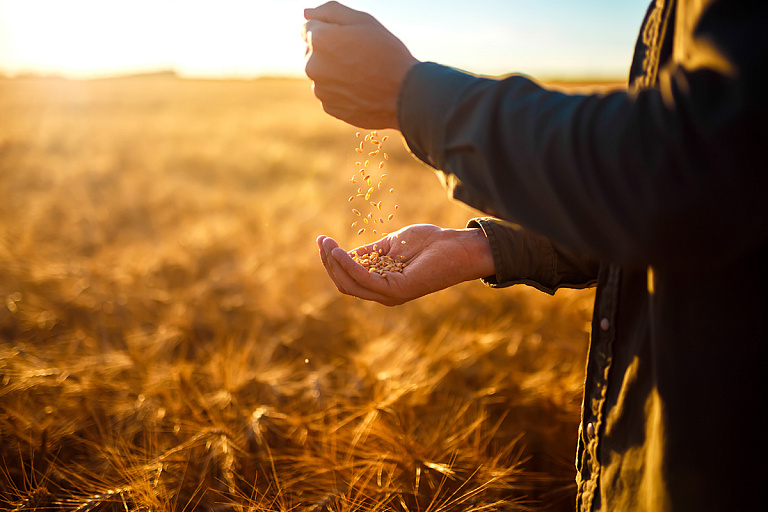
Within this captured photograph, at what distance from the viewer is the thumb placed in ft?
2.84

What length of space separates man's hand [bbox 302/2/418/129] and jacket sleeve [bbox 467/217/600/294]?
468mm

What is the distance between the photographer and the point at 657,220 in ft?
2.01

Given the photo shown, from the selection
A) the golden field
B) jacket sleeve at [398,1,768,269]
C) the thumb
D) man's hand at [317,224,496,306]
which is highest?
the thumb

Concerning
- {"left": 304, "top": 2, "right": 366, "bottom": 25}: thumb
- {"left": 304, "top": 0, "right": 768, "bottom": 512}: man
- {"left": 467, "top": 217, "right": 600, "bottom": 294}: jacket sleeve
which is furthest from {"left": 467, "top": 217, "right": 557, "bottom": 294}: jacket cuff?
{"left": 304, "top": 2, "right": 366, "bottom": 25}: thumb

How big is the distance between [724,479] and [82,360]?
2.31 metres

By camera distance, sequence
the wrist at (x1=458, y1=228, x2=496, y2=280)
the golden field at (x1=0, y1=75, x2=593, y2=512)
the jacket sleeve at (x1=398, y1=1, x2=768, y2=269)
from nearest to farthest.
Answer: the jacket sleeve at (x1=398, y1=1, x2=768, y2=269), the wrist at (x1=458, y1=228, x2=496, y2=280), the golden field at (x1=0, y1=75, x2=593, y2=512)

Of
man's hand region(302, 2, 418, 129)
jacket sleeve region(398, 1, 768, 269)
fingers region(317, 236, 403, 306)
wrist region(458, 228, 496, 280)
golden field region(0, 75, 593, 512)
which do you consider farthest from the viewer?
golden field region(0, 75, 593, 512)

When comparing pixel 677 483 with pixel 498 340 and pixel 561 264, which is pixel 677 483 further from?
pixel 498 340

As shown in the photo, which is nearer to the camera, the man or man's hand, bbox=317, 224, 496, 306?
the man

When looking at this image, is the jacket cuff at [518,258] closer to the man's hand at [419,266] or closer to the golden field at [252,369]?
the man's hand at [419,266]

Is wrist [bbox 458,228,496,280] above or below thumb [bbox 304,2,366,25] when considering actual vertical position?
below

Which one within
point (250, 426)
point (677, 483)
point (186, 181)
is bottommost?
point (186, 181)

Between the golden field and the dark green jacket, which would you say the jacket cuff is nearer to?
the dark green jacket

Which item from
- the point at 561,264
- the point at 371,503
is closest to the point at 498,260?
the point at 561,264
